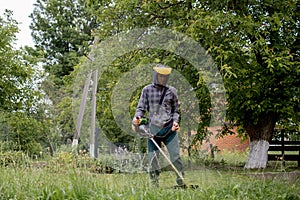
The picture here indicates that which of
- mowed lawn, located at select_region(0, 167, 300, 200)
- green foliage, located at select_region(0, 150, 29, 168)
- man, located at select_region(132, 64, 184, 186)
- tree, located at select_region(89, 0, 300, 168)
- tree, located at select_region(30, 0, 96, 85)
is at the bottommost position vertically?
Result: mowed lawn, located at select_region(0, 167, 300, 200)

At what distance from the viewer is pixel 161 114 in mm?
5125

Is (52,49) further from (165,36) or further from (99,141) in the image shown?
(165,36)

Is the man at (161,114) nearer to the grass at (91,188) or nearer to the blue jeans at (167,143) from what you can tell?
the blue jeans at (167,143)

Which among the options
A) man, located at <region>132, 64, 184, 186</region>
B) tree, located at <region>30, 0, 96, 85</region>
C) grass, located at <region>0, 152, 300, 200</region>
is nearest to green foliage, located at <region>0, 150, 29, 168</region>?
grass, located at <region>0, 152, 300, 200</region>

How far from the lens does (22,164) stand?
4.64m

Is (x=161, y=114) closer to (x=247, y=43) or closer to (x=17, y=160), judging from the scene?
(x=17, y=160)

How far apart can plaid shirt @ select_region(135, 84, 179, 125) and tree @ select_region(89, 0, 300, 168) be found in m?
1.71

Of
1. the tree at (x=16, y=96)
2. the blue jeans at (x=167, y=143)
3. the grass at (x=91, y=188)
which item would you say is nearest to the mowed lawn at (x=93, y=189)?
the grass at (x=91, y=188)

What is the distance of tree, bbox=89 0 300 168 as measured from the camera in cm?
688

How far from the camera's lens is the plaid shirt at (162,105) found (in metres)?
5.12

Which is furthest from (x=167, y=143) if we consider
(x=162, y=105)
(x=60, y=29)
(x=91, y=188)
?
(x=60, y=29)

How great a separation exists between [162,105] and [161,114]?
11 centimetres

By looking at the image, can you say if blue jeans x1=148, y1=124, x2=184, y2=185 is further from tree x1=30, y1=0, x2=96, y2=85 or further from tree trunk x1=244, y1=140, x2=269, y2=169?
tree x1=30, y1=0, x2=96, y2=85

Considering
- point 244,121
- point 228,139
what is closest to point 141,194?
point 244,121
